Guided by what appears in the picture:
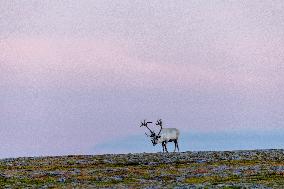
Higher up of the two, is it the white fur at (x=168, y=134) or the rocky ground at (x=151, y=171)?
the white fur at (x=168, y=134)

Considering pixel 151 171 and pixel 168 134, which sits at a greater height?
pixel 168 134

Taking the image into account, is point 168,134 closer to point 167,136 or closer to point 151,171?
point 167,136

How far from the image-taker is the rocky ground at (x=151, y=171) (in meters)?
41.6

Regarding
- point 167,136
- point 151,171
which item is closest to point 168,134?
point 167,136

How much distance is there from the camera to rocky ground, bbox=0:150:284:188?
4156 centimetres

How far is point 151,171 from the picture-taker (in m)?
50.0

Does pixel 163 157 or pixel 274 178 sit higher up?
pixel 163 157

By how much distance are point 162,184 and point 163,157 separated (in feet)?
64.4

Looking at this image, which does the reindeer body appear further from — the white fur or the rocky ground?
the rocky ground

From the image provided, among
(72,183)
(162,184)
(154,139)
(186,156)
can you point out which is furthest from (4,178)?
(154,139)

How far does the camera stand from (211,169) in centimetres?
5019

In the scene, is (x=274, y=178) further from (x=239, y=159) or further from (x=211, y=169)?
(x=239, y=159)

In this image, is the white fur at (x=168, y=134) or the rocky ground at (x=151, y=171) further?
the white fur at (x=168, y=134)

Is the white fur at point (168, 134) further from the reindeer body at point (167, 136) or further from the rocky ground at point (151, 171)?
the rocky ground at point (151, 171)
